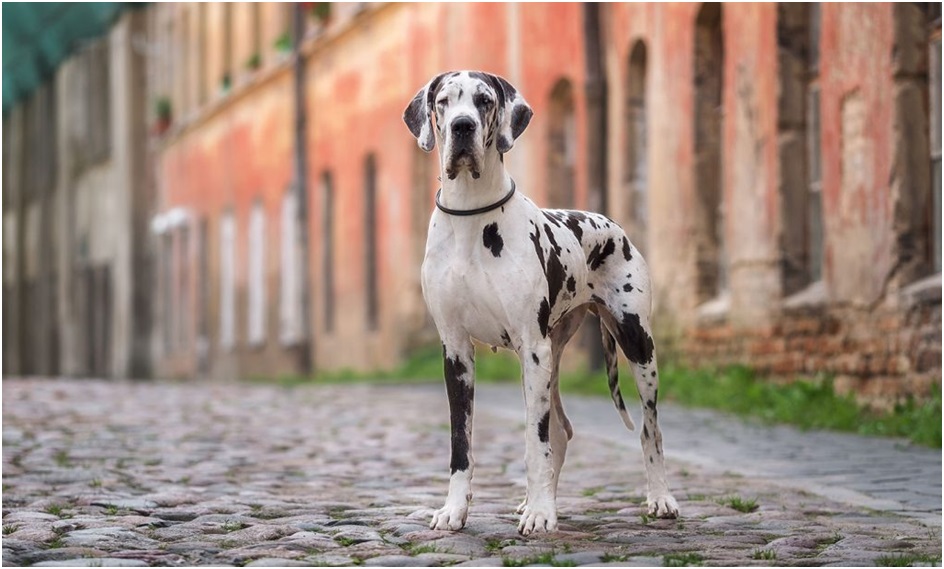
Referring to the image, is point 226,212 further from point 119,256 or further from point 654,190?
point 654,190

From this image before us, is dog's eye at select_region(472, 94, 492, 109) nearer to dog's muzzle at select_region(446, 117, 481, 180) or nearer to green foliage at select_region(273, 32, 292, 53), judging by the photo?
dog's muzzle at select_region(446, 117, 481, 180)

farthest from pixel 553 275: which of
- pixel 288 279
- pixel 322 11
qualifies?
pixel 288 279

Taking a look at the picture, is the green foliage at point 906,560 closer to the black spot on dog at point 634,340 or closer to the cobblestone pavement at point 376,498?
the cobblestone pavement at point 376,498

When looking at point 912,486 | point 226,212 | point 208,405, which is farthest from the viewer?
point 226,212

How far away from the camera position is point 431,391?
60.8 ft

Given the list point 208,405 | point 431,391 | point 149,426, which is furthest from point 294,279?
point 149,426

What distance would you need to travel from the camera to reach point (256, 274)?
31312 millimetres

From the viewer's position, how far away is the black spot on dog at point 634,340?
765cm

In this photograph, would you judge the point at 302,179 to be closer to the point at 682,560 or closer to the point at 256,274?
the point at 256,274

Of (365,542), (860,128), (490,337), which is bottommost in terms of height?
(365,542)

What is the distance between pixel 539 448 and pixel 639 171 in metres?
11.9

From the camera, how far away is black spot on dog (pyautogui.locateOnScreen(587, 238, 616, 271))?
7.64 metres

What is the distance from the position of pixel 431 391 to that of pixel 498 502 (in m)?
10.3

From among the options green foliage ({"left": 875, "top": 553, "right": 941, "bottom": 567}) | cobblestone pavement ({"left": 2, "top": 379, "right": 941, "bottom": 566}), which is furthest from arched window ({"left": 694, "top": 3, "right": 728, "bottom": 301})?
green foliage ({"left": 875, "top": 553, "right": 941, "bottom": 567})
